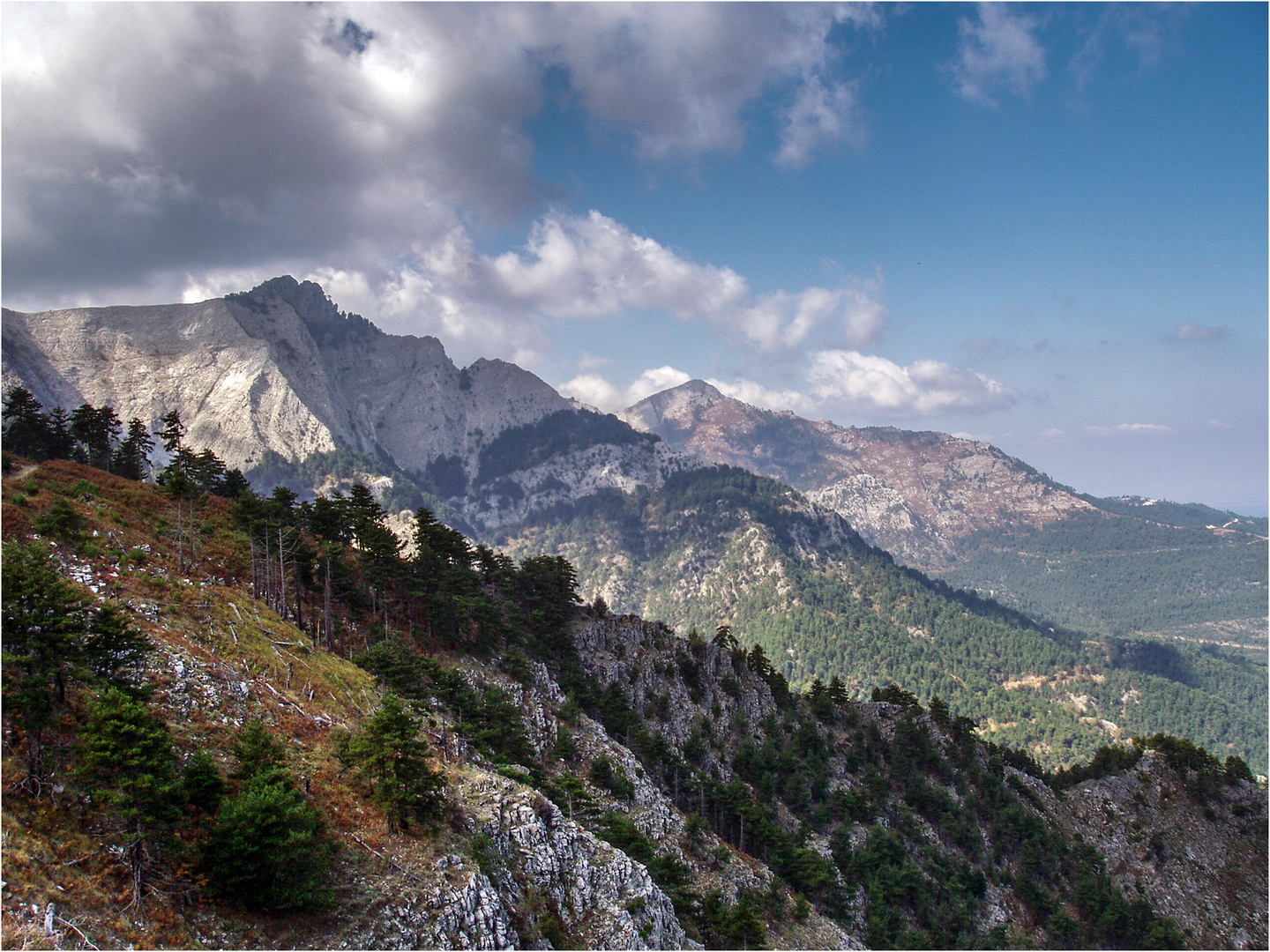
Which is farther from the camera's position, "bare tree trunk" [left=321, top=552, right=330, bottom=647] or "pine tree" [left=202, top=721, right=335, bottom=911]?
"bare tree trunk" [left=321, top=552, right=330, bottom=647]

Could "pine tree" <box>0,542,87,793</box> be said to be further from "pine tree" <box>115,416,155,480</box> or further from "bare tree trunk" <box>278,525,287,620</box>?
"pine tree" <box>115,416,155,480</box>

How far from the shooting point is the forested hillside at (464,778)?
22906 millimetres

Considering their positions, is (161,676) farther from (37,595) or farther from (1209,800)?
(1209,800)

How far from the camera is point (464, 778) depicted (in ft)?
134

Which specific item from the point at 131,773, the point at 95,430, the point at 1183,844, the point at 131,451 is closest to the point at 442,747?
the point at 131,773

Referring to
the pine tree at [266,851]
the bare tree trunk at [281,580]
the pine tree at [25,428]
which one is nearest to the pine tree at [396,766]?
the pine tree at [266,851]

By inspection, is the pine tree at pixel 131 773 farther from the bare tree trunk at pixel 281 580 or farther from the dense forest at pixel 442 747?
the bare tree trunk at pixel 281 580

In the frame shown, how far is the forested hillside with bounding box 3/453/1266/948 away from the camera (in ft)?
75.2

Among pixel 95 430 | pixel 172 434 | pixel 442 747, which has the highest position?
pixel 172 434

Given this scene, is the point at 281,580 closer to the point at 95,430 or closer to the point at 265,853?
the point at 265,853

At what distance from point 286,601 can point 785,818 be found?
2914 inches

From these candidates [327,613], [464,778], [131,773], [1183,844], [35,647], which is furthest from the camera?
[1183,844]

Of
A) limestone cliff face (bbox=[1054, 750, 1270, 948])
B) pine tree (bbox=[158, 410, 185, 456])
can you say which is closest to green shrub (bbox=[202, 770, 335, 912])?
pine tree (bbox=[158, 410, 185, 456])

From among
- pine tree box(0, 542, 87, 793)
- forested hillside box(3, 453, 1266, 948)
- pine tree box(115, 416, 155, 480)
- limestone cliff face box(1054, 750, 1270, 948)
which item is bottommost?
limestone cliff face box(1054, 750, 1270, 948)
